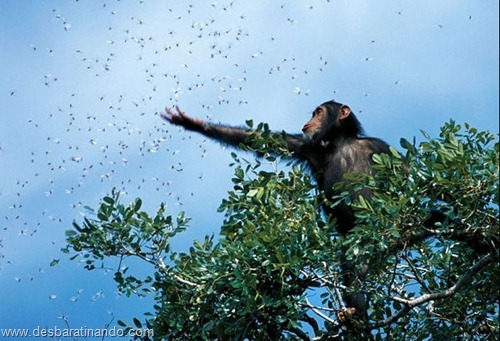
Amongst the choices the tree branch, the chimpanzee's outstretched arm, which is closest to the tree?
the tree branch

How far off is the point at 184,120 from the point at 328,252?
367 centimetres

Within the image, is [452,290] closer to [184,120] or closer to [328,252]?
[328,252]

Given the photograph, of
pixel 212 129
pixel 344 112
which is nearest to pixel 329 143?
pixel 344 112

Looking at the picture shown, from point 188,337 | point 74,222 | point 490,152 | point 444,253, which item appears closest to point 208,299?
point 188,337

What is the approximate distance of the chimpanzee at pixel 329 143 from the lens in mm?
9363

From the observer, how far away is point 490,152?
19.9 feet

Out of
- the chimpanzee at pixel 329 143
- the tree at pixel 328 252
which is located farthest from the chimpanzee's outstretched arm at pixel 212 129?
the tree at pixel 328 252

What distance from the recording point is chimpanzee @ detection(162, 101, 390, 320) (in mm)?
9363

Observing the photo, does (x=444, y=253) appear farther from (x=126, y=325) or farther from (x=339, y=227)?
(x=126, y=325)

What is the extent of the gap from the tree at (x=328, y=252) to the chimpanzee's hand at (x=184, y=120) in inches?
83.5

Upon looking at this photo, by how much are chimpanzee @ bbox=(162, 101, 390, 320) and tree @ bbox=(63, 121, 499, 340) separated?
54.7 inches

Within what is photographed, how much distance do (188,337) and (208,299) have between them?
0.48 meters

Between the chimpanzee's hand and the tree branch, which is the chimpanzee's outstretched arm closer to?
the chimpanzee's hand

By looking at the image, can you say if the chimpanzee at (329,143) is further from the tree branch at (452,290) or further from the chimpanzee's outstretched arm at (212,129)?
the tree branch at (452,290)
